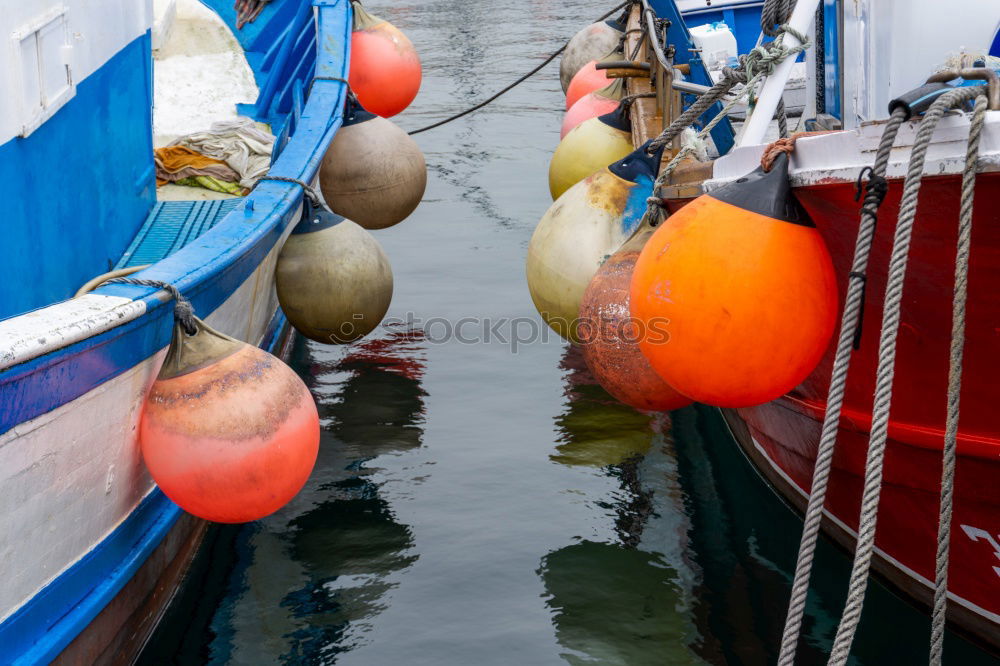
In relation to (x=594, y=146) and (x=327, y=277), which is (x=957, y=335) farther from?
(x=594, y=146)

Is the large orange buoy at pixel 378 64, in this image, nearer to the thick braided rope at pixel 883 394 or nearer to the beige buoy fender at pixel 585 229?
the beige buoy fender at pixel 585 229

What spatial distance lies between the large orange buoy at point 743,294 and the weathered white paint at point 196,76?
515 centimetres

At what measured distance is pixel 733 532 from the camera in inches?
219

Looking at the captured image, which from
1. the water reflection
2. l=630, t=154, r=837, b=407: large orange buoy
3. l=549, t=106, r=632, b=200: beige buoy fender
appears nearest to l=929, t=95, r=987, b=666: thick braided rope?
l=630, t=154, r=837, b=407: large orange buoy

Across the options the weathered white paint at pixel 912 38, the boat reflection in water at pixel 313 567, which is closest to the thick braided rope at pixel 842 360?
the weathered white paint at pixel 912 38

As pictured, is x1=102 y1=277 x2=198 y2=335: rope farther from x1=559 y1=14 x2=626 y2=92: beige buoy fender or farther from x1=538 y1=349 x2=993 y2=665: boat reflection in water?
x1=559 y1=14 x2=626 y2=92: beige buoy fender

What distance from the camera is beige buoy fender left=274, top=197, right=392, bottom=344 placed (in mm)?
6453

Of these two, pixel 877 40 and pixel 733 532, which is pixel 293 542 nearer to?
pixel 733 532

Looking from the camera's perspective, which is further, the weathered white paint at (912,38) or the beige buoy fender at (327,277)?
the beige buoy fender at (327,277)

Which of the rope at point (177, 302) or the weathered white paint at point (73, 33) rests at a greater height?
the weathered white paint at point (73, 33)

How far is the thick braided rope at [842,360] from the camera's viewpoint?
3455 mm

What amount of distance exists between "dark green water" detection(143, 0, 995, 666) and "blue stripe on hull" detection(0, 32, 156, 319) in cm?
154

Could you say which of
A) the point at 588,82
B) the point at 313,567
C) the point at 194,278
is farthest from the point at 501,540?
the point at 588,82

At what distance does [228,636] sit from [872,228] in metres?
3.11
